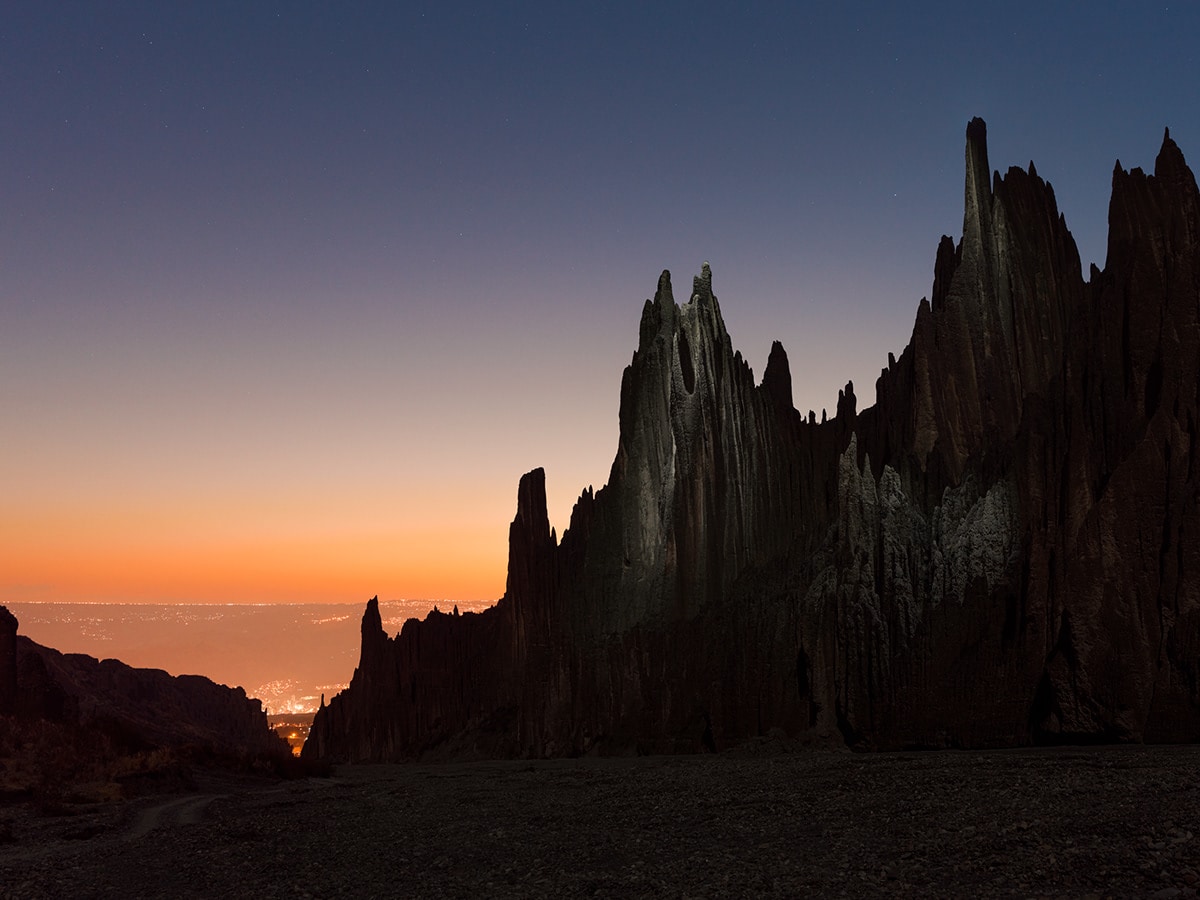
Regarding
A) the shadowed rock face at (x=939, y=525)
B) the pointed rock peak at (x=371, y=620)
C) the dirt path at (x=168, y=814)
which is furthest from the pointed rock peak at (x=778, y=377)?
the pointed rock peak at (x=371, y=620)

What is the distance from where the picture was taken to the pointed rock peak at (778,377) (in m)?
58.3

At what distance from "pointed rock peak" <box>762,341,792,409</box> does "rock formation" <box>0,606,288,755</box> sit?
37.9m

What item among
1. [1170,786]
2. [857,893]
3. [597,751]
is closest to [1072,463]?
[1170,786]

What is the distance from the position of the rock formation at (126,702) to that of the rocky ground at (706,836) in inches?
1134

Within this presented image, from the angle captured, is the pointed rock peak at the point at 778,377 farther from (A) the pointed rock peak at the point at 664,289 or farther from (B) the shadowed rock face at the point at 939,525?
(A) the pointed rock peak at the point at 664,289

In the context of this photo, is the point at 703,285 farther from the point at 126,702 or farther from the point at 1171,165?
the point at 126,702

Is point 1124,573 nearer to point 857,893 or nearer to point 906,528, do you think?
point 906,528

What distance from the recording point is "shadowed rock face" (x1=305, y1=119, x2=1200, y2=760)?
33.8 metres

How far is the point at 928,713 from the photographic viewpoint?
37094 mm

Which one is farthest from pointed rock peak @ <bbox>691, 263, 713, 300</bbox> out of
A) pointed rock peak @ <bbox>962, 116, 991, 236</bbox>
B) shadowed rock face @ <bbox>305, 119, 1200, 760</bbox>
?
pointed rock peak @ <bbox>962, 116, 991, 236</bbox>

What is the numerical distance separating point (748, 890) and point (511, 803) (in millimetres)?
15516

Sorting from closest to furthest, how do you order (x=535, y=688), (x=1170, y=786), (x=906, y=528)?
(x=1170, y=786) → (x=906, y=528) → (x=535, y=688)

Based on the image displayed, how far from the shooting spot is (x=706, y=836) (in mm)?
23078

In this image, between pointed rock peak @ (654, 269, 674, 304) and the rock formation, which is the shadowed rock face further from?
the rock formation
